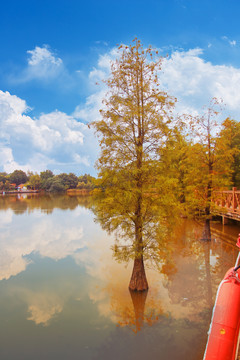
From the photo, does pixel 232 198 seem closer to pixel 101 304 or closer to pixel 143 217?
pixel 143 217

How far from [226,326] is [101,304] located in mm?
6106

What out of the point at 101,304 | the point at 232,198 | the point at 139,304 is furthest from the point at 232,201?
the point at 101,304

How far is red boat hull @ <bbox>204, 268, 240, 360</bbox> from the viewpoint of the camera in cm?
438

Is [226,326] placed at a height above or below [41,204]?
above

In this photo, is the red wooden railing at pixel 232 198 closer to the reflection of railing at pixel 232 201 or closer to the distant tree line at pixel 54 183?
the reflection of railing at pixel 232 201

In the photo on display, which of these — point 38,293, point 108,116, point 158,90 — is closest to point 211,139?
point 158,90

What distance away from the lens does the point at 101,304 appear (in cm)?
933

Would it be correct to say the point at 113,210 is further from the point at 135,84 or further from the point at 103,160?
the point at 135,84

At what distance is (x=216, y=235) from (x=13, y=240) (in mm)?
18561

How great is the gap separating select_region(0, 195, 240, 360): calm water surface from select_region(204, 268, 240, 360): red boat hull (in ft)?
7.34

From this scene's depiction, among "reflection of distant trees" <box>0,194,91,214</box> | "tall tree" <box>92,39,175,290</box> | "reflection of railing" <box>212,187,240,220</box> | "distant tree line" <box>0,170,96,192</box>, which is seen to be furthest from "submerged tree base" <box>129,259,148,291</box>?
"distant tree line" <box>0,170,96,192</box>

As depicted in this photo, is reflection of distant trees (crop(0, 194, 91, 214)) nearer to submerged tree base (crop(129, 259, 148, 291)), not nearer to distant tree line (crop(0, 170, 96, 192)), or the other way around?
submerged tree base (crop(129, 259, 148, 291))

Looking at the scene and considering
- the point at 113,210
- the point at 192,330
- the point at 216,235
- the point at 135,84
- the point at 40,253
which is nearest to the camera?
the point at 192,330

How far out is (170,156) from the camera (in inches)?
392
